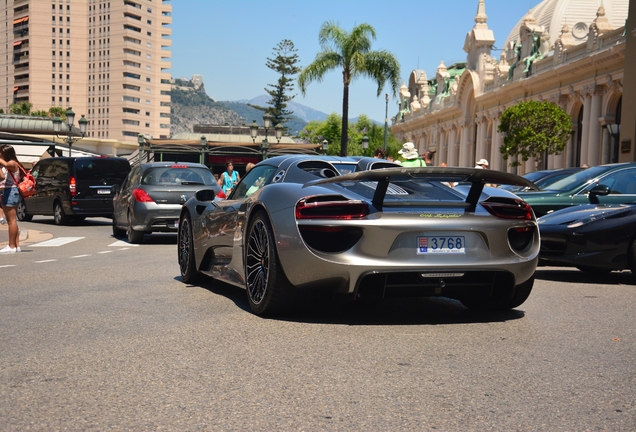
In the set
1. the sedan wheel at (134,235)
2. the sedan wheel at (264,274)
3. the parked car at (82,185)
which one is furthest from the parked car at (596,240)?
the parked car at (82,185)

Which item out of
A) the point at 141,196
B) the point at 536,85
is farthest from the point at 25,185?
the point at 536,85

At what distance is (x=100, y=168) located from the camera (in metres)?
22.8

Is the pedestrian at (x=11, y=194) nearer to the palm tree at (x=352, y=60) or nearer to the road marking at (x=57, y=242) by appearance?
the road marking at (x=57, y=242)

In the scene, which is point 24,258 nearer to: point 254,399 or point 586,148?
point 254,399

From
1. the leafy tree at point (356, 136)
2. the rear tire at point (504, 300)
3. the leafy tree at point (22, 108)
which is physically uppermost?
the leafy tree at point (22, 108)

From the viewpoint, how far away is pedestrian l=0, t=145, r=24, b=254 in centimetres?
1371

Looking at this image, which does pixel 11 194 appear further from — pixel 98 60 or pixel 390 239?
pixel 98 60

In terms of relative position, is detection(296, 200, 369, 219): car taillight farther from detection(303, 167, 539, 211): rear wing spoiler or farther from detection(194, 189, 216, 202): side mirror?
detection(194, 189, 216, 202): side mirror

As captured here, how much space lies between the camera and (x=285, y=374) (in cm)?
474

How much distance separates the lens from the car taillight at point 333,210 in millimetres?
6211

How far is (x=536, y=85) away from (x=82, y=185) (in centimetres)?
4170

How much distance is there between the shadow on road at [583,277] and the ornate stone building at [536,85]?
27.0 meters

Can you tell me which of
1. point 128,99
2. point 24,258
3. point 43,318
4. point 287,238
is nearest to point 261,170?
point 287,238

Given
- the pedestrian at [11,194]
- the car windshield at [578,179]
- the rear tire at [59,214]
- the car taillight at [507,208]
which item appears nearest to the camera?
the car taillight at [507,208]
